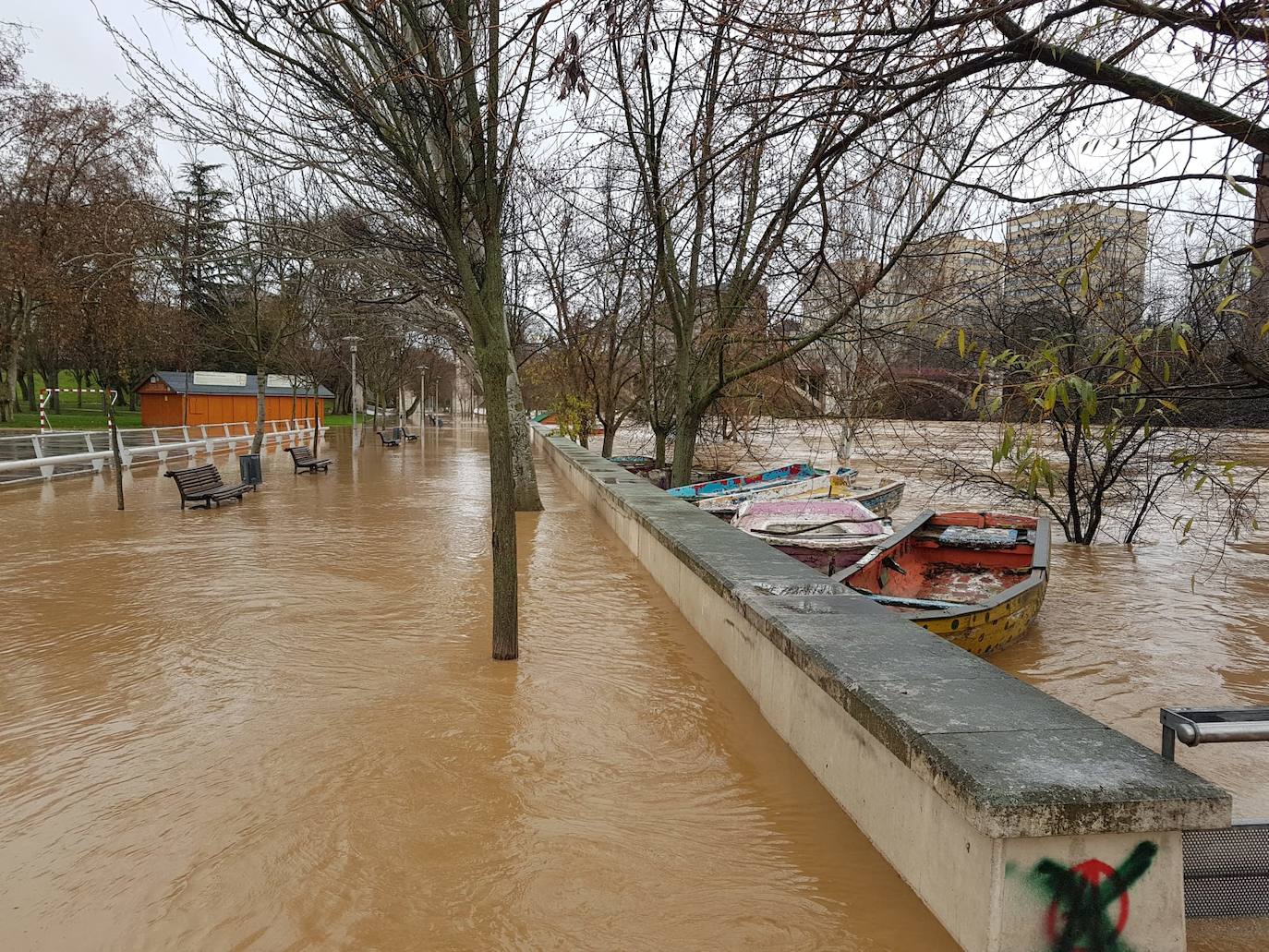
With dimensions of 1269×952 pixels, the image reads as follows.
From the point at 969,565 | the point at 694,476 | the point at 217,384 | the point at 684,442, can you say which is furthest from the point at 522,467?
the point at 217,384

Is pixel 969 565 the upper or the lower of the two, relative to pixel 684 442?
lower

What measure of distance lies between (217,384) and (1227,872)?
44552 mm

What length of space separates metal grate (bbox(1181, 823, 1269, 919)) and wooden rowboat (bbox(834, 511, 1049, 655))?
3.46 metres

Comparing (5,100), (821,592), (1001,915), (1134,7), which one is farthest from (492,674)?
(5,100)

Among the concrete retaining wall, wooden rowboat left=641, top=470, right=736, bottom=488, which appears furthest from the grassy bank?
the concrete retaining wall

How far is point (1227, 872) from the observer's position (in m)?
2.81

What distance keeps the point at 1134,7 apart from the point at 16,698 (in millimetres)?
6819

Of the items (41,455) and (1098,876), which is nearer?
(1098,876)

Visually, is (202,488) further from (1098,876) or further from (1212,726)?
(1212,726)

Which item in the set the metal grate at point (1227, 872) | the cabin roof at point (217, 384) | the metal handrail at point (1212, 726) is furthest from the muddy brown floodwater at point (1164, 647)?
the cabin roof at point (217, 384)

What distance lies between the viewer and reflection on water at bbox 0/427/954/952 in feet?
9.66

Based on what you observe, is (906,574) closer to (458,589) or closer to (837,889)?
(458,589)

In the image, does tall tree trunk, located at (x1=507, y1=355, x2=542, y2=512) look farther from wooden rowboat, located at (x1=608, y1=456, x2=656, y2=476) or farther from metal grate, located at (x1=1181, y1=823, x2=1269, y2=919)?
metal grate, located at (x1=1181, y1=823, x2=1269, y2=919)

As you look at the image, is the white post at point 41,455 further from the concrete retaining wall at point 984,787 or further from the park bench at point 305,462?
the concrete retaining wall at point 984,787
